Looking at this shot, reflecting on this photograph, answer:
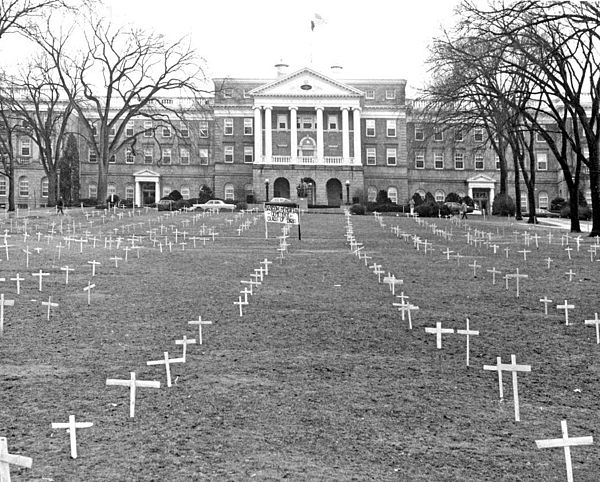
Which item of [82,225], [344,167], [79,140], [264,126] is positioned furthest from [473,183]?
[82,225]

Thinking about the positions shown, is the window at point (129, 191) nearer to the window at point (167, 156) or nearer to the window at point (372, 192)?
the window at point (167, 156)

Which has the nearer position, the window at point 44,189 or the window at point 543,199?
the window at point 44,189

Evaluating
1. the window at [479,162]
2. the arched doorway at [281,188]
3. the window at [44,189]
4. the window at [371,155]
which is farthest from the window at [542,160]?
the window at [44,189]

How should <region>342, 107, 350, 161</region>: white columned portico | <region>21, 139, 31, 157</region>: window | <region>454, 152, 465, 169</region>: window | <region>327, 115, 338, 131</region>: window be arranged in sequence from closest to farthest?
<region>342, 107, 350, 161</region>: white columned portico < <region>327, 115, 338, 131</region>: window < <region>21, 139, 31, 157</region>: window < <region>454, 152, 465, 169</region>: window

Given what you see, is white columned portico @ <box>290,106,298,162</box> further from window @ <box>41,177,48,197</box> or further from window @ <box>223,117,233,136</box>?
window @ <box>41,177,48,197</box>

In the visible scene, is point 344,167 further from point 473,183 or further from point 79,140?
point 79,140

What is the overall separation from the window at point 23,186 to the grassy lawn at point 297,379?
2673 inches

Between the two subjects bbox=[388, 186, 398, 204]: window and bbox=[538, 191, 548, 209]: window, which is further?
bbox=[538, 191, 548, 209]: window

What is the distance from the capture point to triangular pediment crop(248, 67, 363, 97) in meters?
76.1

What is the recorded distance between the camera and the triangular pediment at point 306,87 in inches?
2995

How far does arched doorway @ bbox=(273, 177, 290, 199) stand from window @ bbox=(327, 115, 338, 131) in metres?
8.23

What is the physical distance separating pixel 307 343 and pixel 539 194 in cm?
7883

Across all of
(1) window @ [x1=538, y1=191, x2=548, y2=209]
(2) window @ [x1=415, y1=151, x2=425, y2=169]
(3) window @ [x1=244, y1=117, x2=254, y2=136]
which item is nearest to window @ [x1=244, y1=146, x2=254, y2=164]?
(3) window @ [x1=244, y1=117, x2=254, y2=136]

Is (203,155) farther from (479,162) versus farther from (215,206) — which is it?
(479,162)
